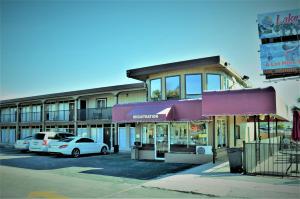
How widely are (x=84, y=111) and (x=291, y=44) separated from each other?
65.6ft

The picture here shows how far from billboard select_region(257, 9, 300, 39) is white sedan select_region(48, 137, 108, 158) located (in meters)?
15.6

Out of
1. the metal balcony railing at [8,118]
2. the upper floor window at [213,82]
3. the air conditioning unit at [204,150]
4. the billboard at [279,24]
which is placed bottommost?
the air conditioning unit at [204,150]

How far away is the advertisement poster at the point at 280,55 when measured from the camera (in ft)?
Answer: 70.5

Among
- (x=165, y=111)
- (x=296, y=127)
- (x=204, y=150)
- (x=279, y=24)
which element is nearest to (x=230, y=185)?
(x=296, y=127)

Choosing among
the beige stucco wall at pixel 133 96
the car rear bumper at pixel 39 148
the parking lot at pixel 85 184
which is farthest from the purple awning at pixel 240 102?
the car rear bumper at pixel 39 148

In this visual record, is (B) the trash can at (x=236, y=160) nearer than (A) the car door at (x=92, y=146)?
Yes

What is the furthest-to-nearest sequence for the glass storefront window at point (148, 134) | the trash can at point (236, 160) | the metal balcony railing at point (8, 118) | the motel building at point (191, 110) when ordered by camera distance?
1. the metal balcony railing at point (8, 118)
2. the glass storefront window at point (148, 134)
3. the motel building at point (191, 110)
4. the trash can at point (236, 160)

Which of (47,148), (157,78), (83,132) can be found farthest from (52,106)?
(157,78)

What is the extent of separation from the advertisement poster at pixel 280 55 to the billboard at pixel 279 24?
81 centimetres

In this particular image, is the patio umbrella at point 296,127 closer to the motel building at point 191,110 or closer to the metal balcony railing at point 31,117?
the motel building at point 191,110

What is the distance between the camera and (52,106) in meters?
36.4

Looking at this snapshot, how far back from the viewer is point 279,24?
72.5ft

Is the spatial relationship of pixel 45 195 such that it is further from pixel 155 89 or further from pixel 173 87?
pixel 155 89

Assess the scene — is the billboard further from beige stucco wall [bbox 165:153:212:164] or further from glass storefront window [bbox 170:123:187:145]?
beige stucco wall [bbox 165:153:212:164]
